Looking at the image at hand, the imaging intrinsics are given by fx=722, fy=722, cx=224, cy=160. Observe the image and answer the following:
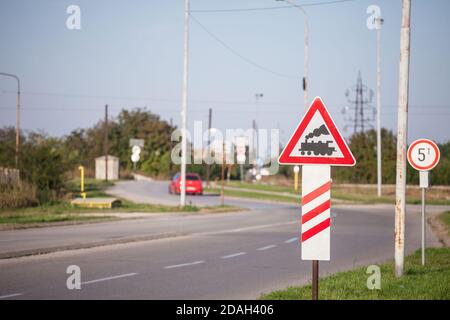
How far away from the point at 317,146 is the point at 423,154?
6.88 meters

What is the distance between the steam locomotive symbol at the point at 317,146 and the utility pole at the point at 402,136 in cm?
416

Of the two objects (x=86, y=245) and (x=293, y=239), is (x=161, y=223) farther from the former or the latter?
(x=86, y=245)

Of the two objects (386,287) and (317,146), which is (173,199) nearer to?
(386,287)

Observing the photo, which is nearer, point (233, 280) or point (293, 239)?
point (233, 280)

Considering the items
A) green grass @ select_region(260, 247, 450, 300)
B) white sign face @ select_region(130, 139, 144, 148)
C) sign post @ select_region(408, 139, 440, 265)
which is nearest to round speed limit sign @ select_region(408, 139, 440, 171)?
sign post @ select_region(408, 139, 440, 265)

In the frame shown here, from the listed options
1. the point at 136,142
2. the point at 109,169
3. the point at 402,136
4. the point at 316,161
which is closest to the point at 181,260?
the point at 402,136

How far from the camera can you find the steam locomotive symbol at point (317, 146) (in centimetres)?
831

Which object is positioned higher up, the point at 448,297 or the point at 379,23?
the point at 379,23

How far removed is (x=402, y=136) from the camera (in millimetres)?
12164

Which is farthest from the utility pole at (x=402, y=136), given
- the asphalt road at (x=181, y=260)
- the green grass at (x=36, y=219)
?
the green grass at (x=36, y=219)

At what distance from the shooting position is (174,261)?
49.5 feet

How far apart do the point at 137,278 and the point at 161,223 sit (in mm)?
14852

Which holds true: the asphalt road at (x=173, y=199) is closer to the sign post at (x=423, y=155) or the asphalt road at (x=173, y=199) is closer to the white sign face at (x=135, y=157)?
the sign post at (x=423, y=155)
